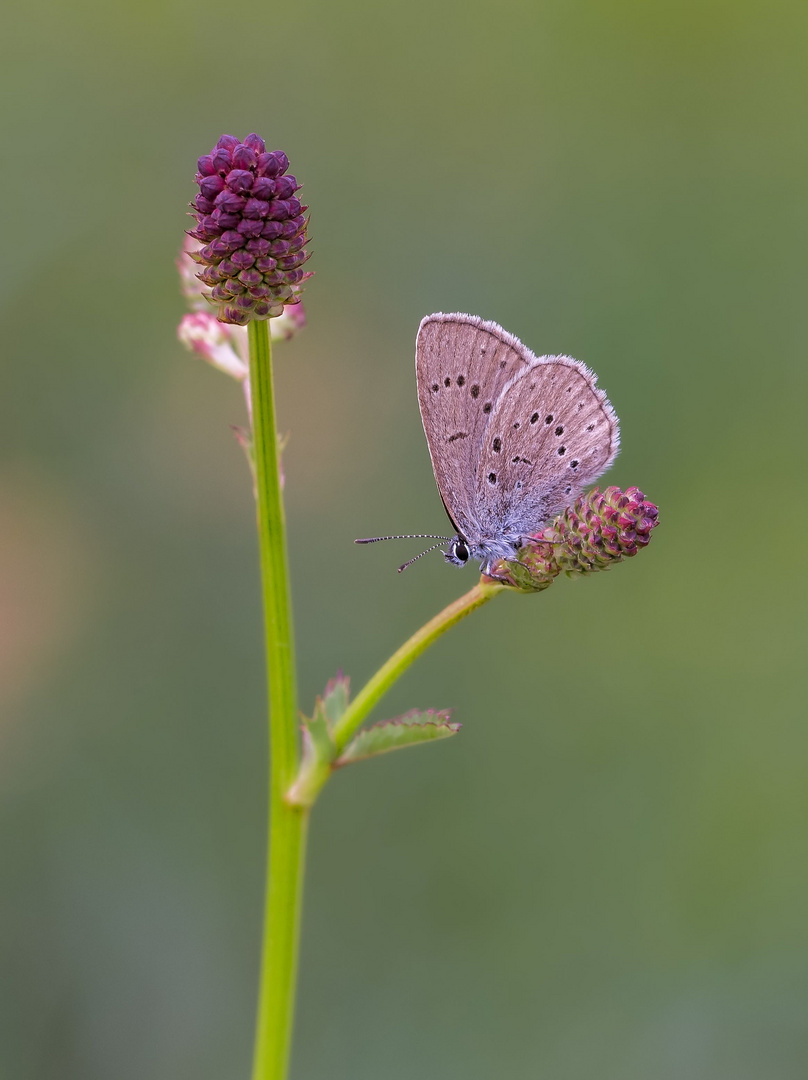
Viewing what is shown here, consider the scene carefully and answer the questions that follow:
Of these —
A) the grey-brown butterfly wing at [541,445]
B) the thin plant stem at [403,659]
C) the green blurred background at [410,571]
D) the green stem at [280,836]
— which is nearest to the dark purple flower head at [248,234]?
the green stem at [280,836]

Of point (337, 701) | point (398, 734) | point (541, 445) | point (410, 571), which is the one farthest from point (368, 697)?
point (410, 571)

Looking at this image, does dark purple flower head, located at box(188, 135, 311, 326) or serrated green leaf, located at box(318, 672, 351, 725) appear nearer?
dark purple flower head, located at box(188, 135, 311, 326)

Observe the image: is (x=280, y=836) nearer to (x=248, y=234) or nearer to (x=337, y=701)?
(x=337, y=701)

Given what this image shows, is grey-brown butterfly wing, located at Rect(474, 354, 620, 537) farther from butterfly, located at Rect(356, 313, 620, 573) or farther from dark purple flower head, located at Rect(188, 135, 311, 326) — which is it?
dark purple flower head, located at Rect(188, 135, 311, 326)

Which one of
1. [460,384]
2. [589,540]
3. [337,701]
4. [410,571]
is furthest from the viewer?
[410,571]

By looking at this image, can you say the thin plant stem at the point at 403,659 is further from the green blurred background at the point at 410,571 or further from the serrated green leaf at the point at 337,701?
the green blurred background at the point at 410,571

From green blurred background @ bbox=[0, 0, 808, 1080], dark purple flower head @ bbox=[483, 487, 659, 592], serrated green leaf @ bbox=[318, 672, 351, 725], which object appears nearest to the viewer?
dark purple flower head @ bbox=[483, 487, 659, 592]

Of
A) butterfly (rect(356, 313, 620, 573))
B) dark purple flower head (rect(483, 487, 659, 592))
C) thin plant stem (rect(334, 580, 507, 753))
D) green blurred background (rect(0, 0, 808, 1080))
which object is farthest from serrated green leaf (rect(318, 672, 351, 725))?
green blurred background (rect(0, 0, 808, 1080))
